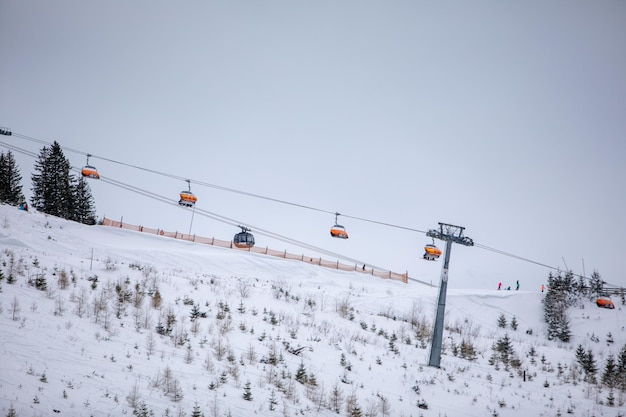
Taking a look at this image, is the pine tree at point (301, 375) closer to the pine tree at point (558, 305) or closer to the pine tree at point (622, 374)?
the pine tree at point (622, 374)

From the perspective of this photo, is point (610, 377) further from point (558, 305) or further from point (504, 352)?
point (558, 305)

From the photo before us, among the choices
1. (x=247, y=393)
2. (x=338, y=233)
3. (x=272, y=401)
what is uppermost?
(x=338, y=233)

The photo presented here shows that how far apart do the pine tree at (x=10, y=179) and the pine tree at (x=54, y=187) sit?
2.10 meters

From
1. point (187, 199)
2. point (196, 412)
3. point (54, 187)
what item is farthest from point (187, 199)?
point (54, 187)

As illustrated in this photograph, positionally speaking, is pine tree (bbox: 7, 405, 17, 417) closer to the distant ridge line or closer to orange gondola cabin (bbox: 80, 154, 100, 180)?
orange gondola cabin (bbox: 80, 154, 100, 180)

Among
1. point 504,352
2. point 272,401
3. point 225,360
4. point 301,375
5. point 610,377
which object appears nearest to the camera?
point 272,401

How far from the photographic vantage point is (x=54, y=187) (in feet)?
169

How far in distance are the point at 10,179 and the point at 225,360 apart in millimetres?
56508

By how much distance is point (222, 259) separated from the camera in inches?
1710

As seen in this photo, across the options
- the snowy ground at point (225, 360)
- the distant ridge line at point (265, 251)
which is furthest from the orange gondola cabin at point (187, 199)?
the distant ridge line at point (265, 251)

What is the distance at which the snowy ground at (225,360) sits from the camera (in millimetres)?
8742

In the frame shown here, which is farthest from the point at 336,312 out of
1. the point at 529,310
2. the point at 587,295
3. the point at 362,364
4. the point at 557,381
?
the point at 587,295

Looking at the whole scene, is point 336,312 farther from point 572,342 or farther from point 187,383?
point 572,342

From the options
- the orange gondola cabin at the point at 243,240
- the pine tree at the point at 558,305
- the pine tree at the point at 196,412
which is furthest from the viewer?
the pine tree at the point at 558,305
